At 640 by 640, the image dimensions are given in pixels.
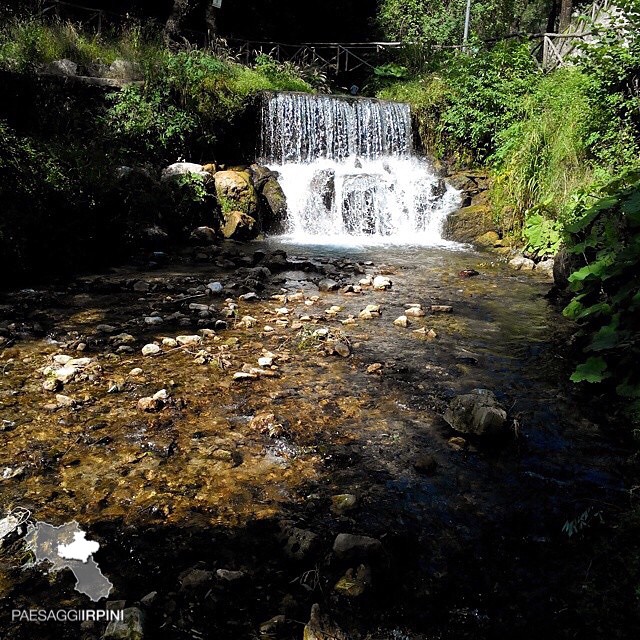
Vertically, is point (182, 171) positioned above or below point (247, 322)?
above

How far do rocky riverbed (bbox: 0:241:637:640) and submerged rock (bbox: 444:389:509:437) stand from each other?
0.01m

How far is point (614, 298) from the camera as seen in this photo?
342 centimetres

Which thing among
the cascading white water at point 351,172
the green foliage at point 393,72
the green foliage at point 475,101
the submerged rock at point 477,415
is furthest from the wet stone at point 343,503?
the green foliage at point 393,72

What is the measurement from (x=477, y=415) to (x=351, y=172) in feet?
32.0

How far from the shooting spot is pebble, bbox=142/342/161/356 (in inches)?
162

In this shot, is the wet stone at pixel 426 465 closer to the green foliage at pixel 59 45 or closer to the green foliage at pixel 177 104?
the green foliage at pixel 177 104

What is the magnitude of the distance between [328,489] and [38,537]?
124 centimetres

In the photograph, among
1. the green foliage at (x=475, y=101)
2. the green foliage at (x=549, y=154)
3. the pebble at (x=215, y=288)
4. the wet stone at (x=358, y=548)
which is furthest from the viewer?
the green foliage at (x=475, y=101)

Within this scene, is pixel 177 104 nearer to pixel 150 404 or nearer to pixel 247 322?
pixel 247 322

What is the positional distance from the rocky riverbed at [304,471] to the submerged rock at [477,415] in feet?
0.04

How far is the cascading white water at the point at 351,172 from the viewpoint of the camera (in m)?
10.9

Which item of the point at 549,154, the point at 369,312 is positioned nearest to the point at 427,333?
the point at 369,312

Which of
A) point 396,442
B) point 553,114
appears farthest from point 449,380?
point 553,114

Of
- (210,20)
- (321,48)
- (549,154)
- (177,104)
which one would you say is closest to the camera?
(549,154)
